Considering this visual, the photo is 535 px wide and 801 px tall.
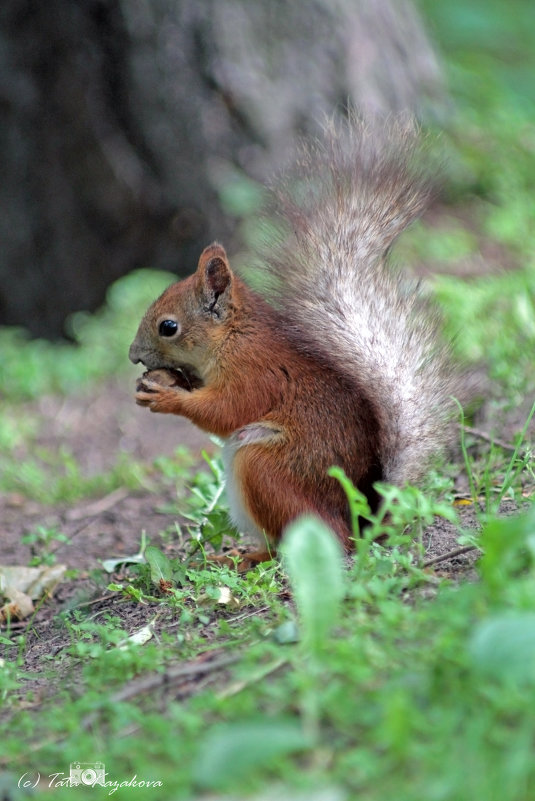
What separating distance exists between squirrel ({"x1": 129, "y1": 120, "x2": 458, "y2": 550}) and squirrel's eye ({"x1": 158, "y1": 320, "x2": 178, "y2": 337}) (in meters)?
0.15

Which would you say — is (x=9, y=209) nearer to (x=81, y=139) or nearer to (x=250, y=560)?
(x=81, y=139)

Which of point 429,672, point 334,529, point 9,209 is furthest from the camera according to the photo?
point 9,209

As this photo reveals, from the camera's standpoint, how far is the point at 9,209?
6.62 metres

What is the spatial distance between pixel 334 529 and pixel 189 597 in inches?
17.6

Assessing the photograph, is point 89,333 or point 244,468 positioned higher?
point 89,333

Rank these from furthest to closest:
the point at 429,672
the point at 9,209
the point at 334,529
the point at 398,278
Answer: the point at 9,209 < the point at 398,278 < the point at 334,529 < the point at 429,672

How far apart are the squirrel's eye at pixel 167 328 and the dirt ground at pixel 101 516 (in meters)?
0.67

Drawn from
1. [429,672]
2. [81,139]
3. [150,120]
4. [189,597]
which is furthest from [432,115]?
[429,672]

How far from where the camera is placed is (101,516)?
144 inches

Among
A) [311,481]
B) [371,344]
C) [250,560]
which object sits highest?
[371,344]

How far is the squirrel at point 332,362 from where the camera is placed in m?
2.60

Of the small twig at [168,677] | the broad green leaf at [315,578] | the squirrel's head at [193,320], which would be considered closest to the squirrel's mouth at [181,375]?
the squirrel's head at [193,320]

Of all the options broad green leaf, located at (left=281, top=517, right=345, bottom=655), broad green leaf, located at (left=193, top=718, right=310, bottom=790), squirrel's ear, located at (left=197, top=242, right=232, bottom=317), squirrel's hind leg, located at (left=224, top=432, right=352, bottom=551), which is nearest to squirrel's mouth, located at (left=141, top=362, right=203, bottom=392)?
squirrel's ear, located at (left=197, top=242, right=232, bottom=317)

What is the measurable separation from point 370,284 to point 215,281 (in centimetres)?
55
